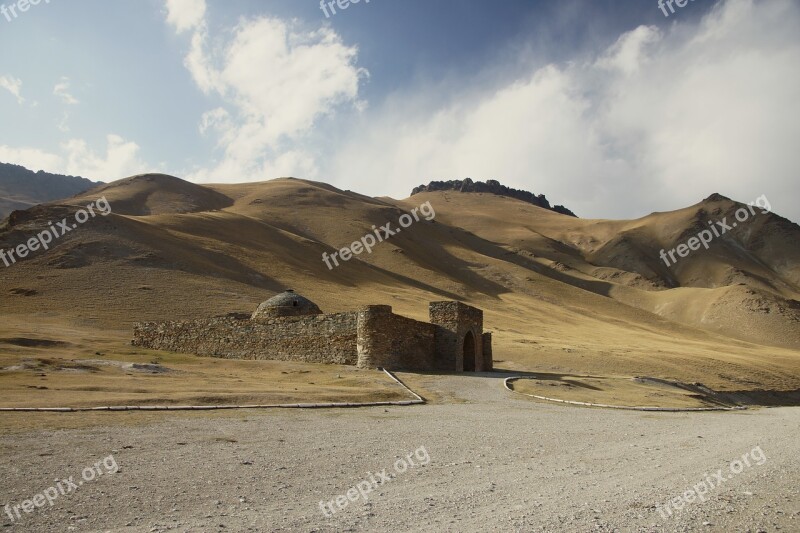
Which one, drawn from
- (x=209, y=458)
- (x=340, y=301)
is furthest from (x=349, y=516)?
(x=340, y=301)

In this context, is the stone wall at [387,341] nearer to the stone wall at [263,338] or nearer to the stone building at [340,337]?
the stone building at [340,337]

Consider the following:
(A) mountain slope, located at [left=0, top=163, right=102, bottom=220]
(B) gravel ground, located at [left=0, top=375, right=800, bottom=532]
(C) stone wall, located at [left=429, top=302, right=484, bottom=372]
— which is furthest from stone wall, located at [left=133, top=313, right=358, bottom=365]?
(A) mountain slope, located at [left=0, top=163, right=102, bottom=220]

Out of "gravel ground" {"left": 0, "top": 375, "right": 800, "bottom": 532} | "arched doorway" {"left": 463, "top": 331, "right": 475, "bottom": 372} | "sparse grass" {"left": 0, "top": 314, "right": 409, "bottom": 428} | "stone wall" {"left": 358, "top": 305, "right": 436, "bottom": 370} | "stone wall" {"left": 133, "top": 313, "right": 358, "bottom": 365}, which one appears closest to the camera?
"gravel ground" {"left": 0, "top": 375, "right": 800, "bottom": 532}

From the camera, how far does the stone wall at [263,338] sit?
27.2 m

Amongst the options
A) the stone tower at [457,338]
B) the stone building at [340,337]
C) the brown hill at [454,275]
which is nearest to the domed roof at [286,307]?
the stone building at [340,337]

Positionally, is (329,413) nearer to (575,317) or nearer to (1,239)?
(1,239)

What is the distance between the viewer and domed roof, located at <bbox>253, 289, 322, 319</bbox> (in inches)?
1291

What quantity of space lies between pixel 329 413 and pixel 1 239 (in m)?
47.4

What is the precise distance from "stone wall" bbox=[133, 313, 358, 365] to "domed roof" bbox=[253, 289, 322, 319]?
102 inches

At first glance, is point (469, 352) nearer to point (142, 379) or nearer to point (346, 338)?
point (346, 338)

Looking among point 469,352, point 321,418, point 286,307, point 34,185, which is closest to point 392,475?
point 321,418

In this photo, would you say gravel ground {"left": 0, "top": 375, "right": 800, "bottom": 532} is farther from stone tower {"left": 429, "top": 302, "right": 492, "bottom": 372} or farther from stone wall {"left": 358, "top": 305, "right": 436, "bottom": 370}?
stone tower {"left": 429, "top": 302, "right": 492, "bottom": 372}

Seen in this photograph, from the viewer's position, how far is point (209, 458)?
8.16 m

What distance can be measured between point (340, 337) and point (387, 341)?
2.51 metres
